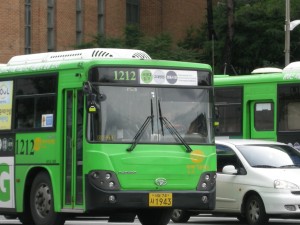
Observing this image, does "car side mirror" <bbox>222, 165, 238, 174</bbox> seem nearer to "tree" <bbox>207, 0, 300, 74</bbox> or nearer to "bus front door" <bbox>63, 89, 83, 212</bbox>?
"bus front door" <bbox>63, 89, 83, 212</bbox>

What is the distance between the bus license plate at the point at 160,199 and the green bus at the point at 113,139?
2cm

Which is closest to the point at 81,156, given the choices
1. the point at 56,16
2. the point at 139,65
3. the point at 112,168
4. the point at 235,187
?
the point at 112,168

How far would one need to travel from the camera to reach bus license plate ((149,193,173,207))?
1591cm

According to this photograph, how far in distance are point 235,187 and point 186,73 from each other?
12.0ft

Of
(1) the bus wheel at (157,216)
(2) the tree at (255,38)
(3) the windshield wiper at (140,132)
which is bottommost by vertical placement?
(1) the bus wheel at (157,216)

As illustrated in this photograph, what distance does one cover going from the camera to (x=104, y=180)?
15.7 m

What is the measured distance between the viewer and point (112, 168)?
15719mm

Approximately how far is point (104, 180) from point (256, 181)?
443cm

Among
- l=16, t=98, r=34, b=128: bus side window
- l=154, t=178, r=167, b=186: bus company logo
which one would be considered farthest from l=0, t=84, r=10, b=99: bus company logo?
l=154, t=178, r=167, b=186: bus company logo

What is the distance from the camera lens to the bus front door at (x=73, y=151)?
16.1m

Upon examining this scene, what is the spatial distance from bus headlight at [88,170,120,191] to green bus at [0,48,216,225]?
2 centimetres

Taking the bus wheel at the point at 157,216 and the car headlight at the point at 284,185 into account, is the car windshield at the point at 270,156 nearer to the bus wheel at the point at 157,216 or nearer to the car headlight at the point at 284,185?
the car headlight at the point at 284,185

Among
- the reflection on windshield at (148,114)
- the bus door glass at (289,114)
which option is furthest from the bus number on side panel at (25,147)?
the bus door glass at (289,114)

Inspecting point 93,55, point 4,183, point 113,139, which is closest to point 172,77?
point 93,55
